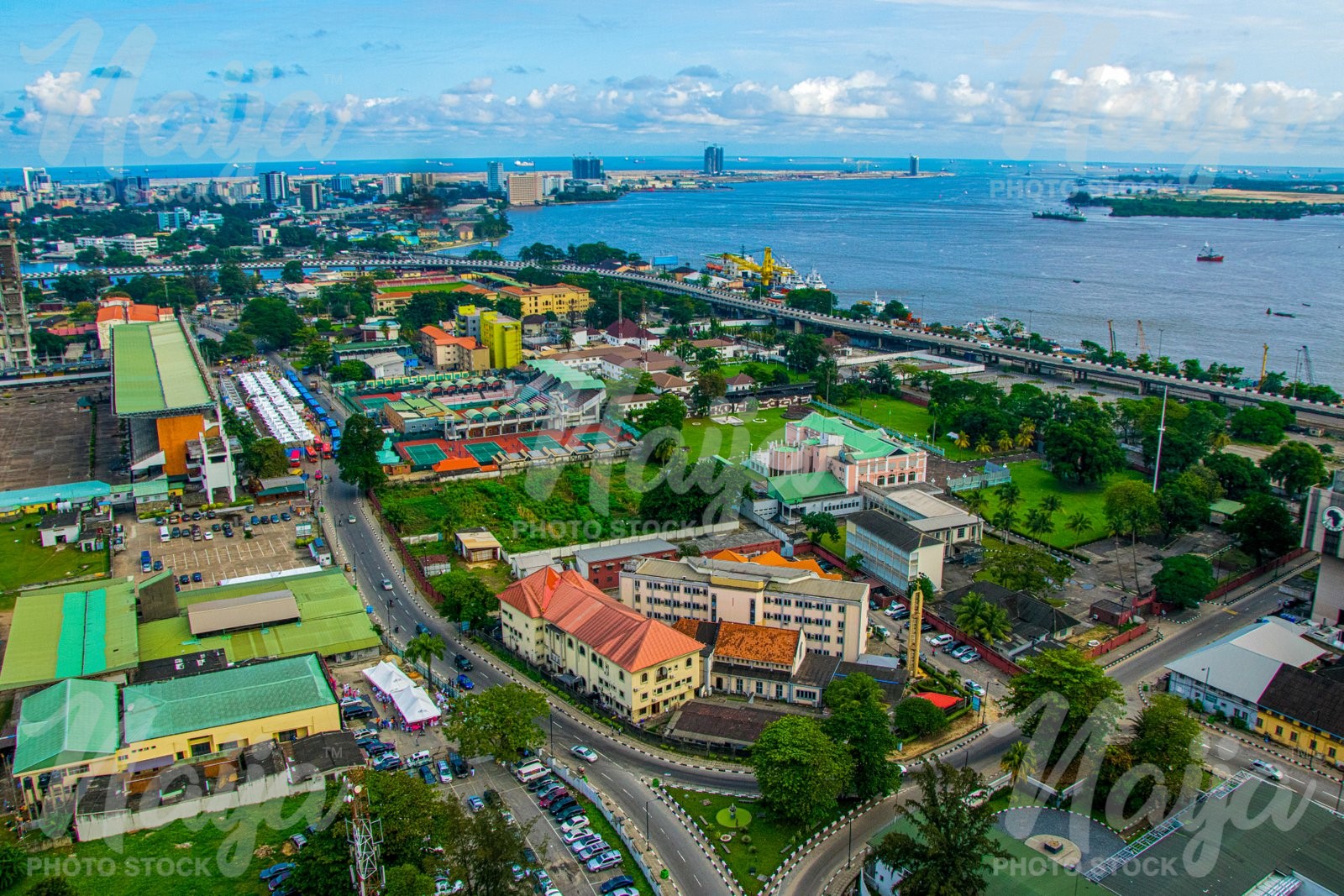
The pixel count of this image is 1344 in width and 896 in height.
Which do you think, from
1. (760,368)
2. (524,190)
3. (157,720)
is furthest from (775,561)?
(524,190)

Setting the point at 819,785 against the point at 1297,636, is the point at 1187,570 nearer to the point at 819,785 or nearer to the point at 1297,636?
the point at 1297,636

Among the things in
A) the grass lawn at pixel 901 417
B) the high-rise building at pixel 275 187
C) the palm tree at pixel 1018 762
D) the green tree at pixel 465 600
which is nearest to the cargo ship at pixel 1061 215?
the grass lawn at pixel 901 417

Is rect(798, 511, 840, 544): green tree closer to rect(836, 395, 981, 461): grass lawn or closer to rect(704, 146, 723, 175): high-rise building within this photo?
rect(836, 395, 981, 461): grass lawn

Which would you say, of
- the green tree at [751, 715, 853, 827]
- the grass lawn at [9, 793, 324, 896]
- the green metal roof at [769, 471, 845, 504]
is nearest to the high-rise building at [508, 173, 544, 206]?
the green metal roof at [769, 471, 845, 504]

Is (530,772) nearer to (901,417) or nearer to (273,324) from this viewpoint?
(901,417)

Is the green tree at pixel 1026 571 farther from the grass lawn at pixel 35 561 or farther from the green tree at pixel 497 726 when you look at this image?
the grass lawn at pixel 35 561

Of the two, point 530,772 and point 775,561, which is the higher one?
point 775,561
